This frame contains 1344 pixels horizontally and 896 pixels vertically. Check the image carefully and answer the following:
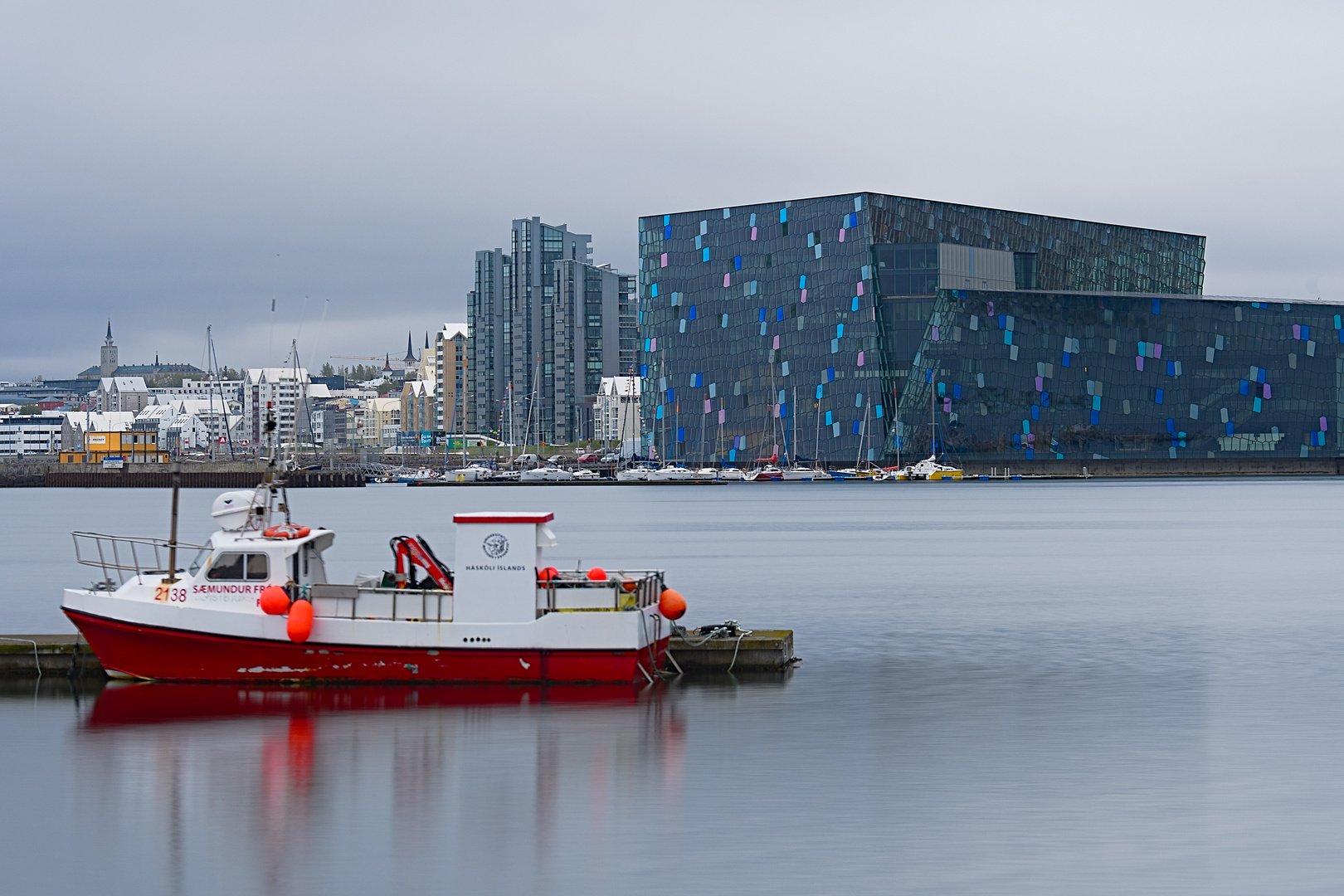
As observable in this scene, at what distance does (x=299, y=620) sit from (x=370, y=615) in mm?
1216

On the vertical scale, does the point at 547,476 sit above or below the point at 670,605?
below

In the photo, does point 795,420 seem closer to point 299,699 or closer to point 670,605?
point 670,605

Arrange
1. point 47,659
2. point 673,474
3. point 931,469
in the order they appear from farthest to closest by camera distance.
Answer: point 673,474 < point 931,469 < point 47,659

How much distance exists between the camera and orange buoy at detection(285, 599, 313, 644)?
1047 inches

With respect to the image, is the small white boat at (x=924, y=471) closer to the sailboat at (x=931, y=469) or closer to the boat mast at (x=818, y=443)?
the sailboat at (x=931, y=469)

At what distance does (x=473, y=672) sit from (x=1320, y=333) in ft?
468

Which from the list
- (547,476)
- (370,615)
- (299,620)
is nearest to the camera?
(299,620)

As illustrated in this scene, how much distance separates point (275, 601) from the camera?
26.7 m

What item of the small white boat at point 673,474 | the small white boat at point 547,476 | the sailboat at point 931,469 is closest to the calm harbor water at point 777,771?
the sailboat at point 931,469

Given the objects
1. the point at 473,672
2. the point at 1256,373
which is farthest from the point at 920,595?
the point at 1256,373

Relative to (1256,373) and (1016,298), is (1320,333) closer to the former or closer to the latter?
(1256,373)

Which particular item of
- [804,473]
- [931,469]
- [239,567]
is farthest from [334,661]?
[804,473]

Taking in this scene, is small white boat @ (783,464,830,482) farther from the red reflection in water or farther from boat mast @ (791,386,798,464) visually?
the red reflection in water

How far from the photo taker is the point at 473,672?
2731cm
